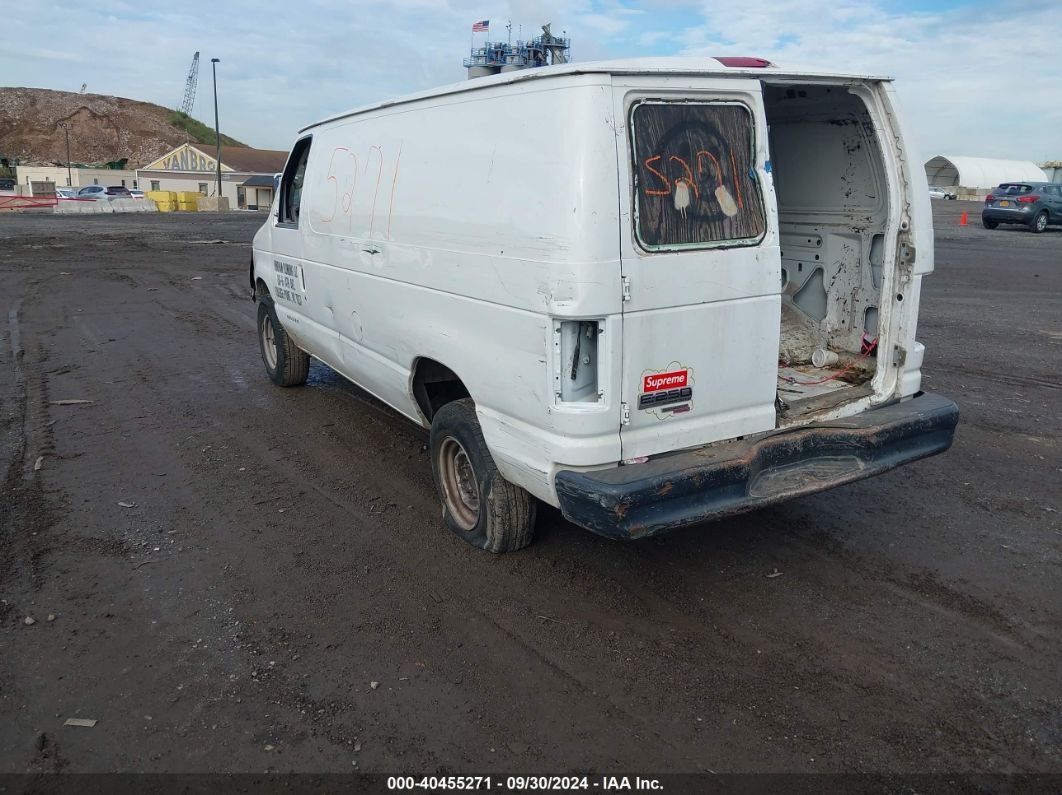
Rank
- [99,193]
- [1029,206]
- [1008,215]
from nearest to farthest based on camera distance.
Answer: [1029,206] < [1008,215] < [99,193]

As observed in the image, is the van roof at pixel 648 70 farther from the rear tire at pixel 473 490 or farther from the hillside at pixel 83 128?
the hillside at pixel 83 128

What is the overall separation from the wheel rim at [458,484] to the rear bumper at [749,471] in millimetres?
1099

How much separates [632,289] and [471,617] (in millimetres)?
1688

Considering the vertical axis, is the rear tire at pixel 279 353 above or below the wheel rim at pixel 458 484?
above

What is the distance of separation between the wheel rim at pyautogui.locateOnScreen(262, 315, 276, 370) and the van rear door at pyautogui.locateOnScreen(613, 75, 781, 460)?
512 cm

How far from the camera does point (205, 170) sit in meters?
71.7

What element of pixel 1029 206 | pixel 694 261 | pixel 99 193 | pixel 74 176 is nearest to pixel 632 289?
pixel 694 261

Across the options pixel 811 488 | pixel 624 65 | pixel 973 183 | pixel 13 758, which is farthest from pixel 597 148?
pixel 973 183

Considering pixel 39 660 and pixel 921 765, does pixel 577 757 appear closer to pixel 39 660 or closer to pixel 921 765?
pixel 921 765

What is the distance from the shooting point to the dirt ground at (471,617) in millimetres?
2955

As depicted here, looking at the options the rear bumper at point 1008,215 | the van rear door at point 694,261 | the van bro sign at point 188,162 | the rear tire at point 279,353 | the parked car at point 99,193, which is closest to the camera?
the van rear door at point 694,261

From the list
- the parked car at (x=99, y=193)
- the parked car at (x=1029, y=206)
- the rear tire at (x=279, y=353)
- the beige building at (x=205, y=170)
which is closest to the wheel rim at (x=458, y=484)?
the rear tire at (x=279, y=353)

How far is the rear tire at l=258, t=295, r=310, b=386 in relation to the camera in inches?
291

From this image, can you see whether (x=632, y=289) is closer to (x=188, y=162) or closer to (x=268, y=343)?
(x=268, y=343)
